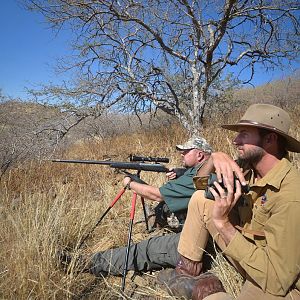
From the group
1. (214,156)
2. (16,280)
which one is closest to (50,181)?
Result: (16,280)

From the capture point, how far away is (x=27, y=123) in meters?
7.36

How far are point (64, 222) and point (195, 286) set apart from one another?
1.67 metres

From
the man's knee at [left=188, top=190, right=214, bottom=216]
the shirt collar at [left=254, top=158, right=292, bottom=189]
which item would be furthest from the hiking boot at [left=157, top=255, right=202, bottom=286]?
the shirt collar at [left=254, top=158, right=292, bottom=189]

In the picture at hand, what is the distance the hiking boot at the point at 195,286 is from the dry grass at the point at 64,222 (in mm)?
145

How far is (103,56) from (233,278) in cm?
723

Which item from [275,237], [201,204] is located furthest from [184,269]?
[275,237]

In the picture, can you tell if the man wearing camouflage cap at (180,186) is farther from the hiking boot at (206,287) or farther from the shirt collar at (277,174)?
the shirt collar at (277,174)

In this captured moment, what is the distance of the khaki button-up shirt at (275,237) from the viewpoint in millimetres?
1583

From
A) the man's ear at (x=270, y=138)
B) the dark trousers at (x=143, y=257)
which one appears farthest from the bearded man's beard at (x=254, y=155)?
the dark trousers at (x=143, y=257)

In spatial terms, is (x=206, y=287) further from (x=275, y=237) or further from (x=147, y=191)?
(x=147, y=191)

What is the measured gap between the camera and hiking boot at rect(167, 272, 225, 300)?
223 centimetres

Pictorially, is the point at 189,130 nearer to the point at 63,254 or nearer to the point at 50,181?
the point at 50,181

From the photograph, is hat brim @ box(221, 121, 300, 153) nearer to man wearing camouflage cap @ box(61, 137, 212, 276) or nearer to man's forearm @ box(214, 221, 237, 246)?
man's forearm @ box(214, 221, 237, 246)

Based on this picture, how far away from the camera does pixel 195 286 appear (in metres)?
2.28
